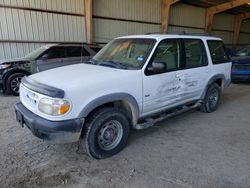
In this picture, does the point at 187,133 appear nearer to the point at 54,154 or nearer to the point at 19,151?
the point at 54,154

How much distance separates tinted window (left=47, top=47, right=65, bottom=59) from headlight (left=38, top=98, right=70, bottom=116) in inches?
201

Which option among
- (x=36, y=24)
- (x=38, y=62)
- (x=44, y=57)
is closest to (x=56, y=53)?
(x=44, y=57)

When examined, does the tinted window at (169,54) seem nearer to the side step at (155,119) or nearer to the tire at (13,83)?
the side step at (155,119)

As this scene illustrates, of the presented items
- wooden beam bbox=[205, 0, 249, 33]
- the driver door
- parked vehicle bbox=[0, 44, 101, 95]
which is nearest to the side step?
the driver door

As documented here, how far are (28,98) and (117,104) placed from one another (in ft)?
4.13

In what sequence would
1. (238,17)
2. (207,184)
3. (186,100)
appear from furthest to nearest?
(238,17), (186,100), (207,184)

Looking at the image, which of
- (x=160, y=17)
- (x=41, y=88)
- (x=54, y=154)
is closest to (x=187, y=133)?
(x=54, y=154)

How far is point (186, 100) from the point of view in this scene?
14.4 ft

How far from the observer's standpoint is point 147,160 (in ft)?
10.3

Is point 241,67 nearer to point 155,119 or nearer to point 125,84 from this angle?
point 155,119

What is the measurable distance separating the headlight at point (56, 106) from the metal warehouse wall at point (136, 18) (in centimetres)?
897

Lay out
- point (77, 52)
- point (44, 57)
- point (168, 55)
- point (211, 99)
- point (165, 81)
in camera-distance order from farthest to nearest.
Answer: point (77, 52)
point (44, 57)
point (211, 99)
point (168, 55)
point (165, 81)

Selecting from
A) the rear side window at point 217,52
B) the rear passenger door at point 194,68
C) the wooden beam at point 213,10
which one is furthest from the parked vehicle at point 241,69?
the wooden beam at point 213,10

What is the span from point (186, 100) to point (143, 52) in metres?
1.46
